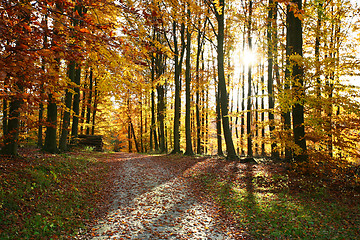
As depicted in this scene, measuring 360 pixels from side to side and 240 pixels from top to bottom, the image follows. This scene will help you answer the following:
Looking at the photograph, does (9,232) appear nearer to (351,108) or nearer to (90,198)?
(90,198)

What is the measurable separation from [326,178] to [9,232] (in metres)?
9.48

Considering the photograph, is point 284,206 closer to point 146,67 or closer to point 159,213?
point 159,213

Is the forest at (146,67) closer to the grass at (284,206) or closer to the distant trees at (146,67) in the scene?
the distant trees at (146,67)

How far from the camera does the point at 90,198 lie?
271 inches

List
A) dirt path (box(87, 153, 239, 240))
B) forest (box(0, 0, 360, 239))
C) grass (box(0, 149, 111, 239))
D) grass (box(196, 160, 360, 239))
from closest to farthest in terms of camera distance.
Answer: forest (box(0, 0, 360, 239))
grass (box(0, 149, 111, 239))
dirt path (box(87, 153, 239, 240))
grass (box(196, 160, 360, 239))

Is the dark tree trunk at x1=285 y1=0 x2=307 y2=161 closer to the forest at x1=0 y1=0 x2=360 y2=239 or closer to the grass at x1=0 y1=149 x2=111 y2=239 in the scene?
the forest at x1=0 y1=0 x2=360 y2=239

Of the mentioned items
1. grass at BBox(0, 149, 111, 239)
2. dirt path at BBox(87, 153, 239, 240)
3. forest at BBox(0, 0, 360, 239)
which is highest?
forest at BBox(0, 0, 360, 239)

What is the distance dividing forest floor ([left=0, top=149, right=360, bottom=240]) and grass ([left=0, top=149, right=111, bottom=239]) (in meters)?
0.02

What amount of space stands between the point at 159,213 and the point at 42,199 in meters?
2.99

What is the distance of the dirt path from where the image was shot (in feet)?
16.6

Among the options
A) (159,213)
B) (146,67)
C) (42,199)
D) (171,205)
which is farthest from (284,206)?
(42,199)

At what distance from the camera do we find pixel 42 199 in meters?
5.46

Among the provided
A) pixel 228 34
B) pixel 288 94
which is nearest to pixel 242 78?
pixel 228 34

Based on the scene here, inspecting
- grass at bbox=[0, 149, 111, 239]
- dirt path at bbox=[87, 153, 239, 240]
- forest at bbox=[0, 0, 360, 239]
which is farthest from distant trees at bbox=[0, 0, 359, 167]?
dirt path at bbox=[87, 153, 239, 240]
